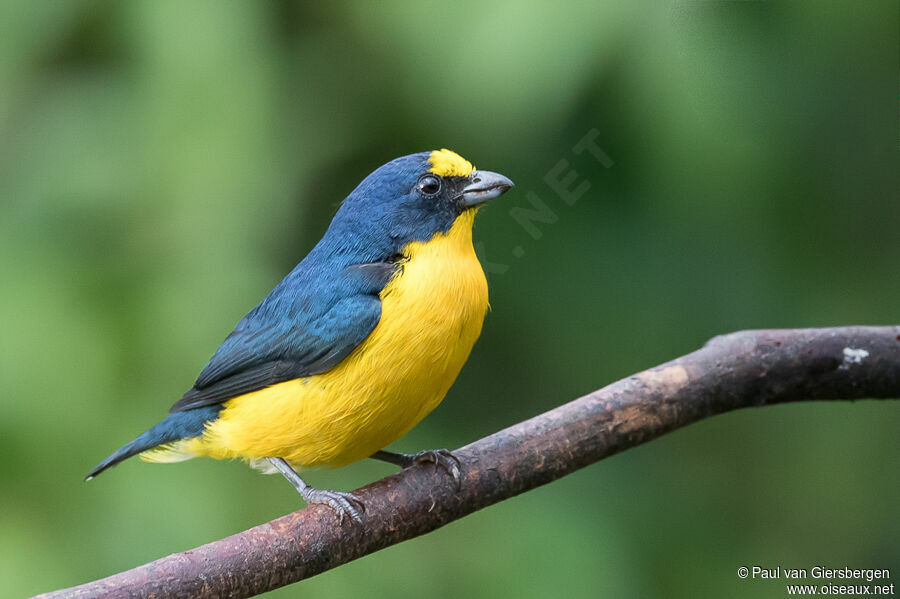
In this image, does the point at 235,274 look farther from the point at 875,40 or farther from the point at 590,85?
the point at 875,40

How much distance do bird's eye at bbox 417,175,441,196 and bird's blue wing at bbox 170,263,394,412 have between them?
285 millimetres

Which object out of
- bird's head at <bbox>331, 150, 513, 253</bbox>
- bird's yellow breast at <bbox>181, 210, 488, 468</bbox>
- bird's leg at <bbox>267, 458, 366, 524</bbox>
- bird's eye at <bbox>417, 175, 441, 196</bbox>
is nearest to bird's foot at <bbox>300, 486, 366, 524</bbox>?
bird's leg at <bbox>267, 458, 366, 524</bbox>

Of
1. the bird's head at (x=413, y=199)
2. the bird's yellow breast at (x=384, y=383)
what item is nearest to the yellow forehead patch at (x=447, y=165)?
the bird's head at (x=413, y=199)

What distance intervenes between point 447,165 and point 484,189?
0.14m

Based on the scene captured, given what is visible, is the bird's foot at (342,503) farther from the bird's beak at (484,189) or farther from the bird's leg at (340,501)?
the bird's beak at (484,189)

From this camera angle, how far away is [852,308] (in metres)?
4.41

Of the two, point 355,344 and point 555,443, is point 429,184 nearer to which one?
point 355,344

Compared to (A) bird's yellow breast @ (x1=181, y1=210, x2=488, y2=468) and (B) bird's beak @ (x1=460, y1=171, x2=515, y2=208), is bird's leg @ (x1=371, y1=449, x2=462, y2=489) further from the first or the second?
(B) bird's beak @ (x1=460, y1=171, x2=515, y2=208)

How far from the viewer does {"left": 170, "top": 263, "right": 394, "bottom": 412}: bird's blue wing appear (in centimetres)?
310

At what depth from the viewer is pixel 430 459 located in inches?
129

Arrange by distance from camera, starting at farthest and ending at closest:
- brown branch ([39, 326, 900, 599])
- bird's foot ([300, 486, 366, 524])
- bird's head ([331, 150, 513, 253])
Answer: bird's head ([331, 150, 513, 253]) < bird's foot ([300, 486, 366, 524]) < brown branch ([39, 326, 900, 599])

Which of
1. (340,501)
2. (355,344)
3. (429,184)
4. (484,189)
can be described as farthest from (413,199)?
(340,501)

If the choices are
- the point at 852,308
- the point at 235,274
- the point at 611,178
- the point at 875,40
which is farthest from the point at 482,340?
the point at 875,40

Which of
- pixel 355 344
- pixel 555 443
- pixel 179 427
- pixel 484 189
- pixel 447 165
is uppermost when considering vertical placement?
pixel 447 165
